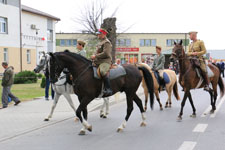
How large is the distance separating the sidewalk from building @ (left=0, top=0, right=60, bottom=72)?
21647 millimetres

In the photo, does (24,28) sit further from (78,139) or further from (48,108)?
A: (78,139)

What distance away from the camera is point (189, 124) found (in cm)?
834

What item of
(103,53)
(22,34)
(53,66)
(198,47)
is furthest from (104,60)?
(22,34)

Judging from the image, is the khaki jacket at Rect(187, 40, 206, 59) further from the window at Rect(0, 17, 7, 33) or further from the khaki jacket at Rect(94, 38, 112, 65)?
the window at Rect(0, 17, 7, 33)

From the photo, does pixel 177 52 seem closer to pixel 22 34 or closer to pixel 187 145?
pixel 187 145

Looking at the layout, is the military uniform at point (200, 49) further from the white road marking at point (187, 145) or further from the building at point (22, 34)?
the building at point (22, 34)

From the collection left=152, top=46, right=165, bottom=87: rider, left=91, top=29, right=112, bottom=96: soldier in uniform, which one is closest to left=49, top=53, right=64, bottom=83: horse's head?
left=91, top=29, right=112, bottom=96: soldier in uniform

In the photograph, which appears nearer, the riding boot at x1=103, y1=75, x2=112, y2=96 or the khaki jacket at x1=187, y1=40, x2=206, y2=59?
the riding boot at x1=103, y1=75, x2=112, y2=96

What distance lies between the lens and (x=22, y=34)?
3644 centimetres

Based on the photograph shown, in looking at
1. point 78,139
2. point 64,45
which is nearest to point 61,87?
point 78,139

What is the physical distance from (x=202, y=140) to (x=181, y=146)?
2.28 ft

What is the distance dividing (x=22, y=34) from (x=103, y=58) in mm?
30975

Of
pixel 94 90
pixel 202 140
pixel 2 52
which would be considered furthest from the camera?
pixel 2 52

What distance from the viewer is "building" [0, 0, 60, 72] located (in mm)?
33594
